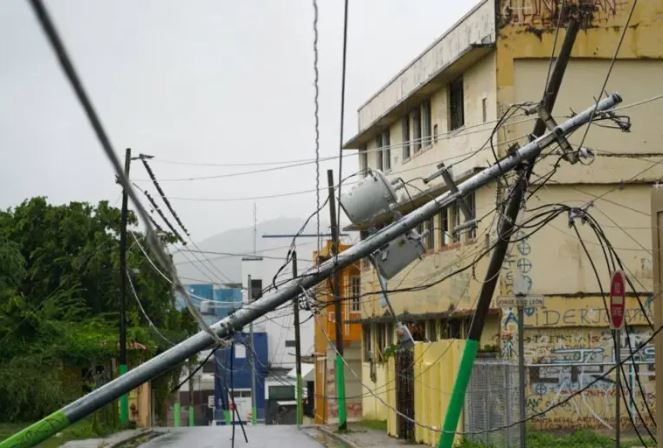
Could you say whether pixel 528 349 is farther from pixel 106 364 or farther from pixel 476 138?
pixel 106 364

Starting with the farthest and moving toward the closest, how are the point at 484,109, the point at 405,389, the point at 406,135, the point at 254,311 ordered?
the point at 406,135, the point at 484,109, the point at 405,389, the point at 254,311

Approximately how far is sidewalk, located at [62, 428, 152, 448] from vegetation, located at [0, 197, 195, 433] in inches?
28.6

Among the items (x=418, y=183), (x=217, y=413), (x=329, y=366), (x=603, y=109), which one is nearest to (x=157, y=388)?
(x=329, y=366)

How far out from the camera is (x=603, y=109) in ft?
Result: 56.9

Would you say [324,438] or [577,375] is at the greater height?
[577,375]

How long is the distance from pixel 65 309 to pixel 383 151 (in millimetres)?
15575

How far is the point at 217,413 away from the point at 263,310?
3051 inches

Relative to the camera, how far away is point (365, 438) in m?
37.3

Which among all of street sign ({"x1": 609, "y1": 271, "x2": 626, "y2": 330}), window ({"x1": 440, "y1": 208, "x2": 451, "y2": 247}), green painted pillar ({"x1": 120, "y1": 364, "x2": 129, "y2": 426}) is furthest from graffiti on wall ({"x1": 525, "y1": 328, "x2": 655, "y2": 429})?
green painted pillar ({"x1": 120, "y1": 364, "x2": 129, "y2": 426})

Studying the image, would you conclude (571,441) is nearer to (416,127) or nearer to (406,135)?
(416,127)

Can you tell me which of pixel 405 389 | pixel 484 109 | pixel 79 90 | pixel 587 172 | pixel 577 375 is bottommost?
pixel 405 389

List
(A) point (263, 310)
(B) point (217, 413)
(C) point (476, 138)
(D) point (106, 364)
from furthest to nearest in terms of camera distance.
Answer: (B) point (217, 413), (D) point (106, 364), (C) point (476, 138), (A) point (263, 310)

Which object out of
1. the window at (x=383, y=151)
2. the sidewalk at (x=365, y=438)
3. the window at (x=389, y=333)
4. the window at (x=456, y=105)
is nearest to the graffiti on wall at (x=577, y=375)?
the sidewalk at (x=365, y=438)

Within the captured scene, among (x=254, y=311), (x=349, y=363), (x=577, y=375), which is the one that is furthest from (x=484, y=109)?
(x=349, y=363)
